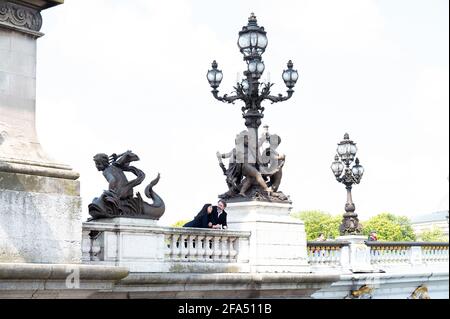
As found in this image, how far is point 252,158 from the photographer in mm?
22375

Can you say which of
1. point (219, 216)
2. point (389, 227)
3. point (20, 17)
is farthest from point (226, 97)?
point (389, 227)

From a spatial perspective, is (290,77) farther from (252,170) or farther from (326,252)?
(326,252)

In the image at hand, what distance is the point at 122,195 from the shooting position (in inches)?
750

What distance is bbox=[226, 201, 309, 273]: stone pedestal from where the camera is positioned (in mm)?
21484

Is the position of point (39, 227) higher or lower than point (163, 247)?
higher

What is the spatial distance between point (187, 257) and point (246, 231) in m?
1.64

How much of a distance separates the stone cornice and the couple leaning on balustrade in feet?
17.0

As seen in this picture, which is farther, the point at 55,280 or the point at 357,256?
the point at 357,256

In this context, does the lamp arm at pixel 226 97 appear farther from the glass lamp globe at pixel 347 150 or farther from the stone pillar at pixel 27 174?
the glass lamp globe at pixel 347 150

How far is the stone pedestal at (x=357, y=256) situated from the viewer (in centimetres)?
2792

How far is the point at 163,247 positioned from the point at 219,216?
2150 mm

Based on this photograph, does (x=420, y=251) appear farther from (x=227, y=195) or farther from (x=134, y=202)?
(x=134, y=202)

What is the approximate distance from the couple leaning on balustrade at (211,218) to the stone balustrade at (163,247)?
1.25 feet

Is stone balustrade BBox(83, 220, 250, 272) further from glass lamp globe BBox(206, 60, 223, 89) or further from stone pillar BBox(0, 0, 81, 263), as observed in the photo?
glass lamp globe BBox(206, 60, 223, 89)
